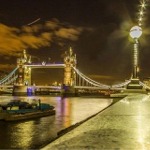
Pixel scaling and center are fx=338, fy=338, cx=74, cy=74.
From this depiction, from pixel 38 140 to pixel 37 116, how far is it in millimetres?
16181

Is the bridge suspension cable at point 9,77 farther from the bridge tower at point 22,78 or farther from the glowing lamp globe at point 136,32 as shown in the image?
the glowing lamp globe at point 136,32

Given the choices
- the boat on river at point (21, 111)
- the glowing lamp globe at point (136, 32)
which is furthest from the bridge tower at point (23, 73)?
the glowing lamp globe at point (136, 32)

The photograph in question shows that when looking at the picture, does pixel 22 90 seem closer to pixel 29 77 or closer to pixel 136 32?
pixel 29 77

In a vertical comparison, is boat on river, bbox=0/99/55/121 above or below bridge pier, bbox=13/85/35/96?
below

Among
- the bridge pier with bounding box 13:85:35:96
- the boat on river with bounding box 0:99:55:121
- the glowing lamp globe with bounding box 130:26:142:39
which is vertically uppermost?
the glowing lamp globe with bounding box 130:26:142:39

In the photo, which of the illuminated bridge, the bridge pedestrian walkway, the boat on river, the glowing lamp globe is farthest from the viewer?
the illuminated bridge

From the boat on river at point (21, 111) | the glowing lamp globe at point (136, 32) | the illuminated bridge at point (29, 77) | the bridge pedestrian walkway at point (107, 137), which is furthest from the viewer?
the illuminated bridge at point (29, 77)

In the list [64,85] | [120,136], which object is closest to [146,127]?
[120,136]

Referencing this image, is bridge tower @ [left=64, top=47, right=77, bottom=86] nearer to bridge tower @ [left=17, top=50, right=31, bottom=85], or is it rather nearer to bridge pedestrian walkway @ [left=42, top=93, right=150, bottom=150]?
bridge tower @ [left=17, top=50, right=31, bottom=85]

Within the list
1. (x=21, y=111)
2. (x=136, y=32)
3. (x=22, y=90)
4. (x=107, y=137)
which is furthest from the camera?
(x=22, y=90)

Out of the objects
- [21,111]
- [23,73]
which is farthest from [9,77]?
[21,111]

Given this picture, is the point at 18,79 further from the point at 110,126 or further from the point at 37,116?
the point at 110,126

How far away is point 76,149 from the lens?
4027 mm

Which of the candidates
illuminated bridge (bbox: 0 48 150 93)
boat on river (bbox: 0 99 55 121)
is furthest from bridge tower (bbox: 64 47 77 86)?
boat on river (bbox: 0 99 55 121)
